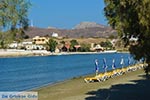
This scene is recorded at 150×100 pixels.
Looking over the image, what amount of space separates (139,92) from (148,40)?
13.4 meters

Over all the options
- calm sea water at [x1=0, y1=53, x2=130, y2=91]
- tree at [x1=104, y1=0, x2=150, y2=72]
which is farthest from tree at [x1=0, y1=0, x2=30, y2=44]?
calm sea water at [x1=0, y1=53, x2=130, y2=91]

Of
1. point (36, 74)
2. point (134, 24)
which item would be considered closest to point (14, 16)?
point (134, 24)

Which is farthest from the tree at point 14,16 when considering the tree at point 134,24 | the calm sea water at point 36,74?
the calm sea water at point 36,74

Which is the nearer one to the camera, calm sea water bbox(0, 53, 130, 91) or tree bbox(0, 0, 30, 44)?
tree bbox(0, 0, 30, 44)

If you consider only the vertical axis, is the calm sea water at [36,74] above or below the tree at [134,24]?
below

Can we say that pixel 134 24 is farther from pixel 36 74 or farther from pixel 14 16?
pixel 36 74

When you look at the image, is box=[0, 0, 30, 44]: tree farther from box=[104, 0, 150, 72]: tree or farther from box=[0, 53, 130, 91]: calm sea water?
box=[0, 53, 130, 91]: calm sea water

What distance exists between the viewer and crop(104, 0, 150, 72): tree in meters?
17.4

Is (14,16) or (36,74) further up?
(14,16)

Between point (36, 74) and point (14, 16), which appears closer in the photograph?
point (14, 16)

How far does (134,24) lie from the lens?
776 inches

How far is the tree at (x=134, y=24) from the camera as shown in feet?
57.1

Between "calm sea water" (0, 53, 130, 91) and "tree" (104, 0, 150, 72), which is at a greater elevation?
"tree" (104, 0, 150, 72)

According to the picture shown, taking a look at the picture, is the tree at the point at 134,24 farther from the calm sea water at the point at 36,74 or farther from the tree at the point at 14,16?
the calm sea water at the point at 36,74
